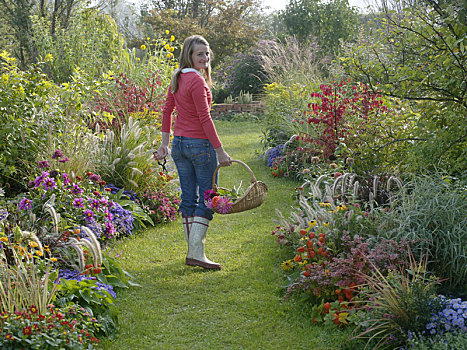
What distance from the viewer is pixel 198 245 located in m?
4.54

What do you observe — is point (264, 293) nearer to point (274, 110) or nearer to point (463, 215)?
point (463, 215)

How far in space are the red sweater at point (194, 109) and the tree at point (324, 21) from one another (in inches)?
519

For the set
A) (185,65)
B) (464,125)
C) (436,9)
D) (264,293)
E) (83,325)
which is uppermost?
(436,9)

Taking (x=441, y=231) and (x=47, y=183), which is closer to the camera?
(x=441, y=231)

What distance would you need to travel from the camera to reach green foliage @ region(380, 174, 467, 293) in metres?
3.46

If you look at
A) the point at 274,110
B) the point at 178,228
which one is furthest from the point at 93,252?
the point at 274,110

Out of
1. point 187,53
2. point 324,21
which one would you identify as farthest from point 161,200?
point 324,21

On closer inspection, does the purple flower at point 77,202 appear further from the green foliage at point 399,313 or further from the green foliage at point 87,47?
the green foliage at point 87,47

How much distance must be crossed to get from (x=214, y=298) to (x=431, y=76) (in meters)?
2.51

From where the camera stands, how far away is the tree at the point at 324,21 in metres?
17.1

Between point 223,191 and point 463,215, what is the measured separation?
204cm

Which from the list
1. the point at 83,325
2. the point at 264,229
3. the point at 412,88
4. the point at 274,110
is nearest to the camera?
the point at 83,325

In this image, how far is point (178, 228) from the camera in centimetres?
580

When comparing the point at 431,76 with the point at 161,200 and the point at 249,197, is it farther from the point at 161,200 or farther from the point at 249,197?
the point at 161,200
